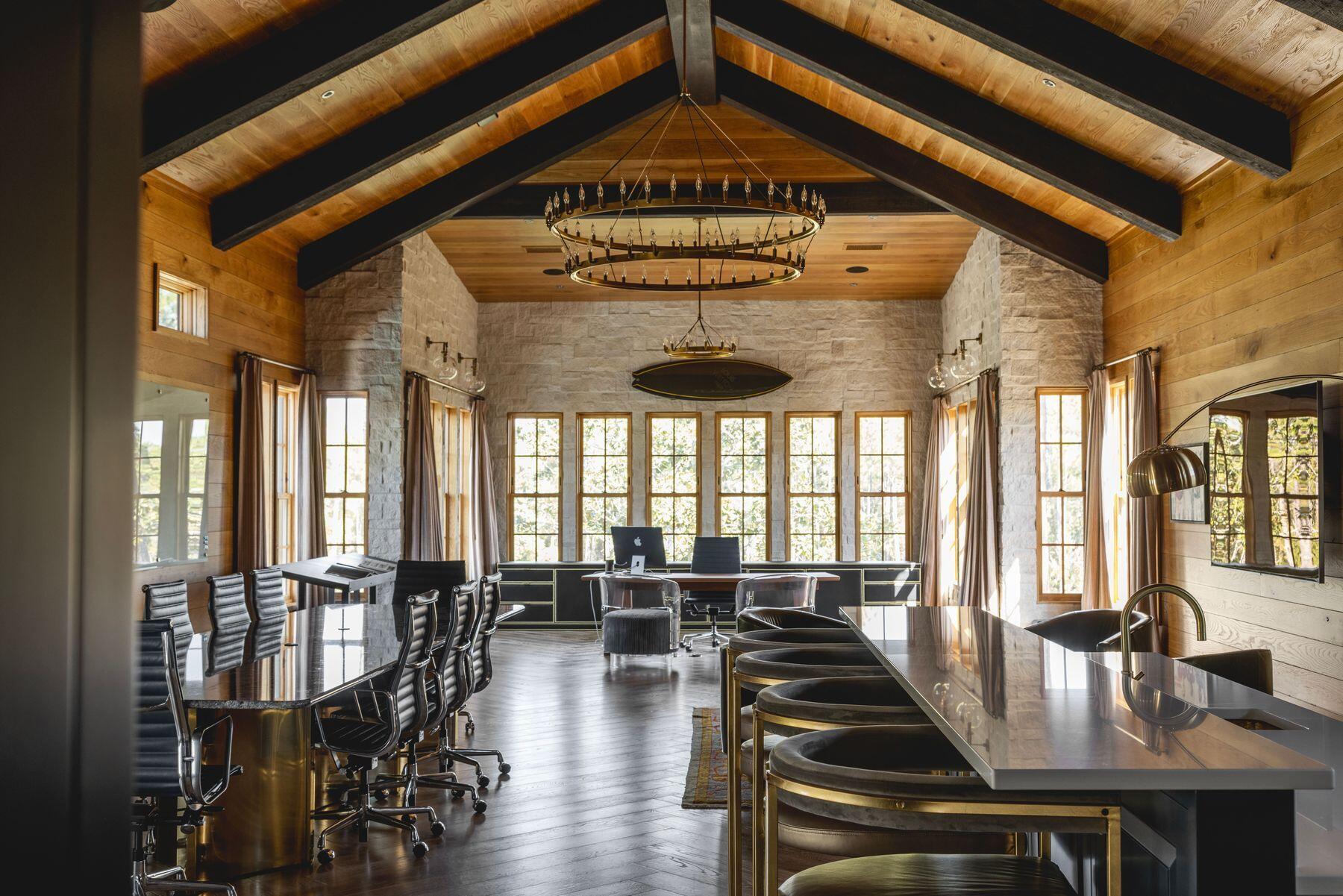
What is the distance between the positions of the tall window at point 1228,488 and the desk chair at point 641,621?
4388 mm

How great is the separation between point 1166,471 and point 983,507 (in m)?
5.60

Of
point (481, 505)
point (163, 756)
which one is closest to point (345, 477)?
point (481, 505)

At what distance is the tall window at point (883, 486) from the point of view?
12266mm

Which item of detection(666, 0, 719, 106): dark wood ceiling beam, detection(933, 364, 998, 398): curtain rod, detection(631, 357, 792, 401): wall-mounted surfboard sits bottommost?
detection(933, 364, 998, 398): curtain rod

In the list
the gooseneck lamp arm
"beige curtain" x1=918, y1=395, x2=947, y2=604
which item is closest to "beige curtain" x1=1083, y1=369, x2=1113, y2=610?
"beige curtain" x1=918, y1=395, x2=947, y2=604

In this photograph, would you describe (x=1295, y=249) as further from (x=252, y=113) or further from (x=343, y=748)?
(x=252, y=113)

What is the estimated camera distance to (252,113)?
6.20 m

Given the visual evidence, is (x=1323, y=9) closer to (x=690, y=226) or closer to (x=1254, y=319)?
(x=1254, y=319)

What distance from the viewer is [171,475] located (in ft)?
23.7

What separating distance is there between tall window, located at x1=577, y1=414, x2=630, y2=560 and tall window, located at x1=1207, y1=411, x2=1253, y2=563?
7049 millimetres

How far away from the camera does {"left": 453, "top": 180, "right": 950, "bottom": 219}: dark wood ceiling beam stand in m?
9.30

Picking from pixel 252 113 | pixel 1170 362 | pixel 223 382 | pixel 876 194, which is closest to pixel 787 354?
pixel 876 194

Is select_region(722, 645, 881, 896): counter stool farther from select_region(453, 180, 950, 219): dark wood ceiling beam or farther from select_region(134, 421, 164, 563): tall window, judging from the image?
select_region(453, 180, 950, 219): dark wood ceiling beam

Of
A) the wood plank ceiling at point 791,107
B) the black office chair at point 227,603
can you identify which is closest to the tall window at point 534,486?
the wood plank ceiling at point 791,107
